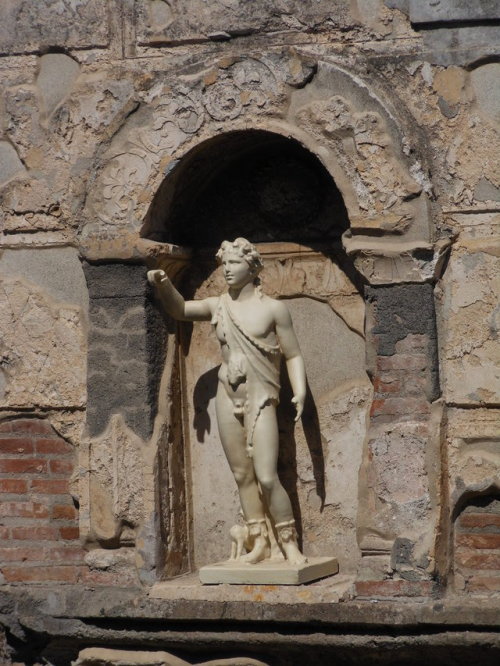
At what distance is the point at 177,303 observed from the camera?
6520 millimetres

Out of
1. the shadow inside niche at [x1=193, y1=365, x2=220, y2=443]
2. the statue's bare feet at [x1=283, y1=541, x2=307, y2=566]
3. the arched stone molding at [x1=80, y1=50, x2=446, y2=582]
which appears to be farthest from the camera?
the shadow inside niche at [x1=193, y1=365, x2=220, y2=443]

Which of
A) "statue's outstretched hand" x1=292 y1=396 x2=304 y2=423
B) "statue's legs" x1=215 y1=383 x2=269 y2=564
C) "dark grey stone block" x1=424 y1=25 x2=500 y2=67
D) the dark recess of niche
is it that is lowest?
"statue's legs" x1=215 y1=383 x2=269 y2=564

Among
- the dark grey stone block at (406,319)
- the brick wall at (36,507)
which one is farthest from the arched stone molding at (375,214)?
the brick wall at (36,507)

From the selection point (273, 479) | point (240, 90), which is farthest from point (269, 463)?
point (240, 90)

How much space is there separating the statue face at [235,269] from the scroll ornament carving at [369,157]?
55cm

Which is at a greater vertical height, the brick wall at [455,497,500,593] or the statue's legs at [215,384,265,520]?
the statue's legs at [215,384,265,520]

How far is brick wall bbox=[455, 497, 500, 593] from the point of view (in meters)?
6.29

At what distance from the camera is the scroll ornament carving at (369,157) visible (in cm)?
629

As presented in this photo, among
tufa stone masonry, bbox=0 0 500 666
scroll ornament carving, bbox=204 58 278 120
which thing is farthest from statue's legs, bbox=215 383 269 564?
scroll ornament carving, bbox=204 58 278 120

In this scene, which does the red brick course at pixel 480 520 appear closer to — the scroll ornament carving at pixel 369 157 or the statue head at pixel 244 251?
the scroll ornament carving at pixel 369 157

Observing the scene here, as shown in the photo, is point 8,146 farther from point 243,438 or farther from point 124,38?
point 243,438

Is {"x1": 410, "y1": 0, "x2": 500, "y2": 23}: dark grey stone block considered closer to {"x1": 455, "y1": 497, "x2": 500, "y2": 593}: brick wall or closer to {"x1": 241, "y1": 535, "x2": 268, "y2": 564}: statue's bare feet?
{"x1": 455, "y1": 497, "x2": 500, "y2": 593}: brick wall

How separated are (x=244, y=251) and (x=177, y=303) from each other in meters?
0.36

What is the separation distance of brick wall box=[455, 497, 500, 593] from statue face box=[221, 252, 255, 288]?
130 centimetres
